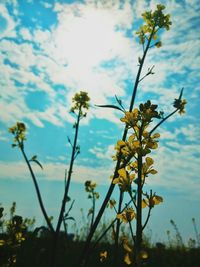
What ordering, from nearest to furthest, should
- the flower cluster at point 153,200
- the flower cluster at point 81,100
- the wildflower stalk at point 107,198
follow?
the flower cluster at point 153,200, the wildflower stalk at point 107,198, the flower cluster at point 81,100

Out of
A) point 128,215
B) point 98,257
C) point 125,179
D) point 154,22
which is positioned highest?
point 154,22

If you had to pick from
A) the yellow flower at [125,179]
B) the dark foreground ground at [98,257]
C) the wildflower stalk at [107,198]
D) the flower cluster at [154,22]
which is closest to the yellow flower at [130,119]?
the yellow flower at [125,179]

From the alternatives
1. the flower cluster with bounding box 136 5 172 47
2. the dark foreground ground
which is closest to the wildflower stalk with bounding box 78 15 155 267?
the flower cluster with bounding box 136 5 172 47

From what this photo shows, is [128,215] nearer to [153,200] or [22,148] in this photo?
[153,200]

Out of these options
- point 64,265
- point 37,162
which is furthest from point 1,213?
point 64,265

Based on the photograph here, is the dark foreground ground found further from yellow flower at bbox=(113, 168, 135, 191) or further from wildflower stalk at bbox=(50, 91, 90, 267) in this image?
yellow flower at bbox=(113, 168, 135, 191)

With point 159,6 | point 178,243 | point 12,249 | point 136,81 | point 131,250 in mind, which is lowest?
point 131,250

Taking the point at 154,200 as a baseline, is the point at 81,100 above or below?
above

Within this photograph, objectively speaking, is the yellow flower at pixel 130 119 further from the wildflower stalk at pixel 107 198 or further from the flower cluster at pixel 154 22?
the flower cluster at pixel 154 22

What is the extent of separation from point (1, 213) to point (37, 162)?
57.0 inches

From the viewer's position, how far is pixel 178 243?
8047mm

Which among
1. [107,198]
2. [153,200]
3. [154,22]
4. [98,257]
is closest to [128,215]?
[153,200]

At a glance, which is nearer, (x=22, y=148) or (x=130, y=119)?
(x=130, y=119)

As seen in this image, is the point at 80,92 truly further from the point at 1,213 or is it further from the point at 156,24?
the point at 1,213
